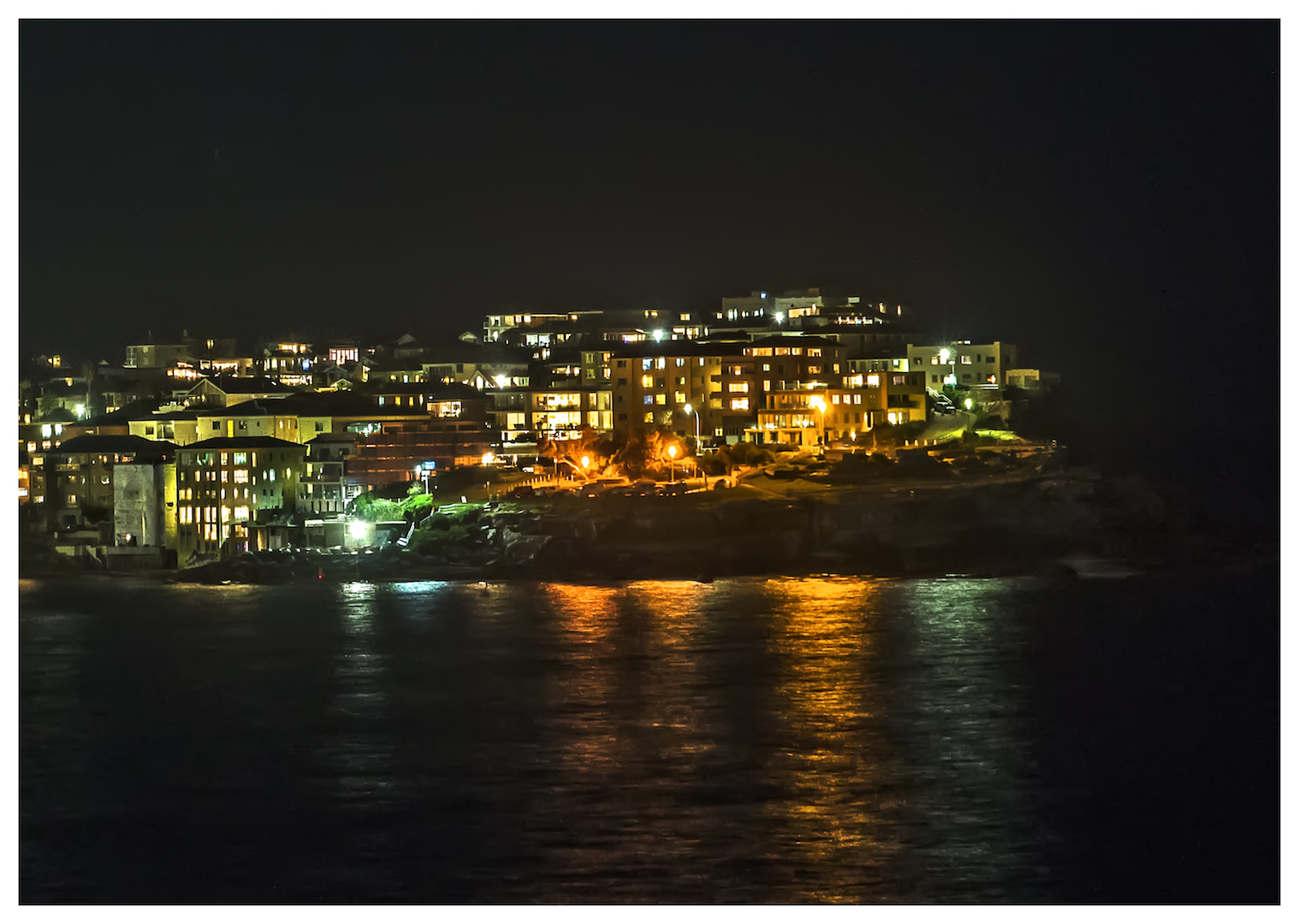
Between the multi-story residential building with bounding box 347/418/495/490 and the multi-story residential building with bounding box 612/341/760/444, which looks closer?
the multi-story residential building with bounding box 347/418/495/490

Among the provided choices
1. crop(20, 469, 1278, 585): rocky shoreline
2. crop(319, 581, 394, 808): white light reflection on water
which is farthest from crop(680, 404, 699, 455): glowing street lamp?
crop(319, 581, 394, 808): white light reflection on water

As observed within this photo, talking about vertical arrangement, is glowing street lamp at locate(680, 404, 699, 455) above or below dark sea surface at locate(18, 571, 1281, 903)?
above

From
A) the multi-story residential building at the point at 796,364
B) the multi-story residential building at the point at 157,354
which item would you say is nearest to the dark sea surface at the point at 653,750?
the multi-story residential building at the point at 796,364

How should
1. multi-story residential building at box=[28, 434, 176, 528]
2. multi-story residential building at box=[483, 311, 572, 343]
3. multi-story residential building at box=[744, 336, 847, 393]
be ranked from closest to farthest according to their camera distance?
multi-story residential building at box=[28, 434, 176, 528] < multi-story residential building at box=[744, 336, 847, 393] < multi-story residential building at box=[483, 311, 572, 343]

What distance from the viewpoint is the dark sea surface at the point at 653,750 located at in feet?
39.9

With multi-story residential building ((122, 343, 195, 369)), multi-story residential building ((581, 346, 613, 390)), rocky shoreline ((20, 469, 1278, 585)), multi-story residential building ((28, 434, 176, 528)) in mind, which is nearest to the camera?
rocky shoreline ((20, 469, 1278, 585))

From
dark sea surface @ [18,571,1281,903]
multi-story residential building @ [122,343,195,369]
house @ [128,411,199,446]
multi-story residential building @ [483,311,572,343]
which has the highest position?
multi-story residential building @ [483,311,572,343]

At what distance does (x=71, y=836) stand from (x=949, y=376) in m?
23.8

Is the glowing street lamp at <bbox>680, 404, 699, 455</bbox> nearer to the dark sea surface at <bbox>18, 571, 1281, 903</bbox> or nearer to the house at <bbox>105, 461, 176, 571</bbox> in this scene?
the dark sea surface at <bbox>18, 571, 1281, 903</bbox>

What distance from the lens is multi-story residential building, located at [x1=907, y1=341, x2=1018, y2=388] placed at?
3491cm

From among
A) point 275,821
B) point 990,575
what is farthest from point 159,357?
point 275,821

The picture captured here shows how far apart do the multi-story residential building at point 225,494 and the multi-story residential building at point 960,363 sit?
11.6 metres

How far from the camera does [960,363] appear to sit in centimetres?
3534

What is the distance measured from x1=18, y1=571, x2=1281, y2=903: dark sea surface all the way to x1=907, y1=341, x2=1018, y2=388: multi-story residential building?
10092 mm
